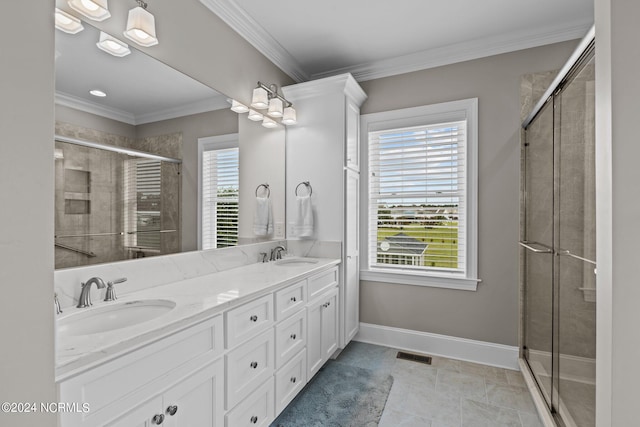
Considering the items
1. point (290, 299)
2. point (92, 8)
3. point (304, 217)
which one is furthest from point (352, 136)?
point (92, 8)

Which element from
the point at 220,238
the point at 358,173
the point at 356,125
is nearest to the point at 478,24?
the point at 356,125

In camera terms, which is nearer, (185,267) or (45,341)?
(45,341)

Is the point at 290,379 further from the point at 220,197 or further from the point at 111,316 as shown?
the point at 220,197

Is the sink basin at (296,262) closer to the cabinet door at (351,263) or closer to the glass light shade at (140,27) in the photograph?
the cabinet door at (351,263)

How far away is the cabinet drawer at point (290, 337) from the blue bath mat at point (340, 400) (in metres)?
0.37

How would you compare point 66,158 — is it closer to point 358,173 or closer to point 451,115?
point 358,173

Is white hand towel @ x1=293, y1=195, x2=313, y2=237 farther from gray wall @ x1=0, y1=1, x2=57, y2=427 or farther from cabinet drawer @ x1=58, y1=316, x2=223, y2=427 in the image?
gray wall @ x1=0, y1=1, x2=57, y2=427

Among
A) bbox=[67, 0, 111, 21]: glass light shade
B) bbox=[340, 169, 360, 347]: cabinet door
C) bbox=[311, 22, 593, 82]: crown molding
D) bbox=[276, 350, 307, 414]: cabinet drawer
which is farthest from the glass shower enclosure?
bbox=[67, 0, 111, 21]: glass light shade

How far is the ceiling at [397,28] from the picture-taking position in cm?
219

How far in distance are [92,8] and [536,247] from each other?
115 inches

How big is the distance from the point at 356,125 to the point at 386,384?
225cm

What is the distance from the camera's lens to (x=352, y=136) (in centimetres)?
285

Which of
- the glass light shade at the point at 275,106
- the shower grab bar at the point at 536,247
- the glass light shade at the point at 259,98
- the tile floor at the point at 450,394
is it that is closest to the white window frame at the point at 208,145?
the glass light shade at the point at 259,98

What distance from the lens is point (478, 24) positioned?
7.84ft
